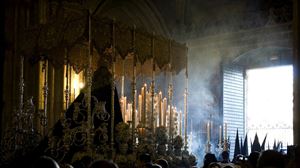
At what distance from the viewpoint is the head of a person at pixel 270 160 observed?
330 cm

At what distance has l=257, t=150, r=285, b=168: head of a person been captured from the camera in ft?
10.8

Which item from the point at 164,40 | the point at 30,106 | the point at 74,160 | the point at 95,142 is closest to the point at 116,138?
the point at 95,142

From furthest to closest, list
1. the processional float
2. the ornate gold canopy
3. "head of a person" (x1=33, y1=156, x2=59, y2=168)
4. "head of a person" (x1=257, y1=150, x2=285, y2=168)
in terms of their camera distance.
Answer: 1. the ornate gold canopy
2. the processional float
3. "head of a person" (x1=33, y1=156, x2=59, y2=168)
4. "head of a person" (x1=257, y1=150, x2=285, y2=168)

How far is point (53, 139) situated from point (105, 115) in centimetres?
86

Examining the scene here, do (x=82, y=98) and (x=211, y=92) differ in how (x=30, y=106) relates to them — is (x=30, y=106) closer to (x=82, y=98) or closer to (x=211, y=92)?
(x=82, y=98)

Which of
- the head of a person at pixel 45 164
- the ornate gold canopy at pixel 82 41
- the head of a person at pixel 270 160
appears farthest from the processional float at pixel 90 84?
the head of a person at pixel 270 160

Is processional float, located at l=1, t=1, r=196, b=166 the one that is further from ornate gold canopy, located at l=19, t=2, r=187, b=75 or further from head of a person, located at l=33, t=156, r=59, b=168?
head of a person, located at l=33, t=156, r=59, b=168

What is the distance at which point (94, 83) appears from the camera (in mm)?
8102

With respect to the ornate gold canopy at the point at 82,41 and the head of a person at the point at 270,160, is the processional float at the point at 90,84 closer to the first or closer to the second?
the ornate gold canopy at the point at 82,41

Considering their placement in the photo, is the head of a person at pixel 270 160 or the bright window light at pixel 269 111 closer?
the head of a person at pixel 270 160

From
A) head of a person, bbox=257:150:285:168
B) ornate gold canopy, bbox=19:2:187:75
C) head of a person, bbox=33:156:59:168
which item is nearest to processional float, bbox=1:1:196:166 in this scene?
ornate gold canopy, bbox=19:2:187:75

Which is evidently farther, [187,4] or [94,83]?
[187,4]

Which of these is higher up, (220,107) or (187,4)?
(187,4)

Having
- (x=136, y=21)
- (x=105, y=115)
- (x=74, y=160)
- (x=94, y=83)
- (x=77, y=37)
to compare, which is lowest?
(x=74, y=160)
